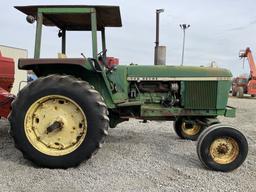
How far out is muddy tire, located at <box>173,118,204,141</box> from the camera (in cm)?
683

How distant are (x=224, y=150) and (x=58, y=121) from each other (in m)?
2.25

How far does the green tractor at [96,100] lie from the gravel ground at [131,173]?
0.23 m

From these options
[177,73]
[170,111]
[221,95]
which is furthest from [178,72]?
[221,95]

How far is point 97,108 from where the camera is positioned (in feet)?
15.4

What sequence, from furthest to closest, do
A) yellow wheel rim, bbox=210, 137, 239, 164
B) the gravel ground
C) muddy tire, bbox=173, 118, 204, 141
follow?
muddy tire, bbox=173, 118, 204, 141 < yellow wheel rim, bbox=210, 137, 239, 164 < the gravel ground

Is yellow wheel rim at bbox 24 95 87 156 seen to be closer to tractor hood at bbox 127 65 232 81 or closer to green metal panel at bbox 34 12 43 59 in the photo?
green metal panel at bbox 34 12 43 59

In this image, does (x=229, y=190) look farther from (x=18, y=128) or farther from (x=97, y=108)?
(x=18, y=128)

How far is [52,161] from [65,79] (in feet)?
3.54

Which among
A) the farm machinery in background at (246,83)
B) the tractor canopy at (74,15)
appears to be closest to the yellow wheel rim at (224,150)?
the tractor canopy at (74,15)

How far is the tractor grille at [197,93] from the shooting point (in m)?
5.71

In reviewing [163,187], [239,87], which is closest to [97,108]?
[163,187]

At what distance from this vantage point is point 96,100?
470 centimetres

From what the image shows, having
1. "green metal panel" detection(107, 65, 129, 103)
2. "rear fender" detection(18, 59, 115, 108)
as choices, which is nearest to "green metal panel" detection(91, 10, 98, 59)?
"rear fender" detection(18, 59, 115, 108)

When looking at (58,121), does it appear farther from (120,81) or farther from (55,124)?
(120,81)
